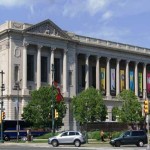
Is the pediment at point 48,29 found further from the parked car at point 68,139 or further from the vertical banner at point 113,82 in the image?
the parked car at point 68,139

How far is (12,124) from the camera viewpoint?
79375 millimetres

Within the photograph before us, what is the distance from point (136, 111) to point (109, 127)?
16438mm

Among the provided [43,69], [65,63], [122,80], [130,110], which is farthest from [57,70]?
[122,80]

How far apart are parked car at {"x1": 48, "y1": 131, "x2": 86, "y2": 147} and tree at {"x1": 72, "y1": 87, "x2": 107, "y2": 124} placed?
38346mm

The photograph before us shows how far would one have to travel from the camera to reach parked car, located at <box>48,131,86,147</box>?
178 feet

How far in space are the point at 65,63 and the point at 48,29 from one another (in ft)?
30.1

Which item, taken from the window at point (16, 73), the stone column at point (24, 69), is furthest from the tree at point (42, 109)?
the window at point (16, 73)

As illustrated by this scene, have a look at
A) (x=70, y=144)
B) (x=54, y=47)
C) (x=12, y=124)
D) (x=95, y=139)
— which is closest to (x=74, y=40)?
(x=54, y=47)

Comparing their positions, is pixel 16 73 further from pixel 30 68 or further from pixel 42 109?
pixel 42 109

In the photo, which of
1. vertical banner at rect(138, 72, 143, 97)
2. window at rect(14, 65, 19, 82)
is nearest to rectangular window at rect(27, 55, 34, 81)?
window at rect(14, 65, 19, 82)

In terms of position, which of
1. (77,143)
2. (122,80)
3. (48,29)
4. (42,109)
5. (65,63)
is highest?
(48,29)

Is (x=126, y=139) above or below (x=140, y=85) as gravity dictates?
below

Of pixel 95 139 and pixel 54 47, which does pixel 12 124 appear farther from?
pixel 54 47

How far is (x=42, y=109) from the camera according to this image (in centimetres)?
8438
